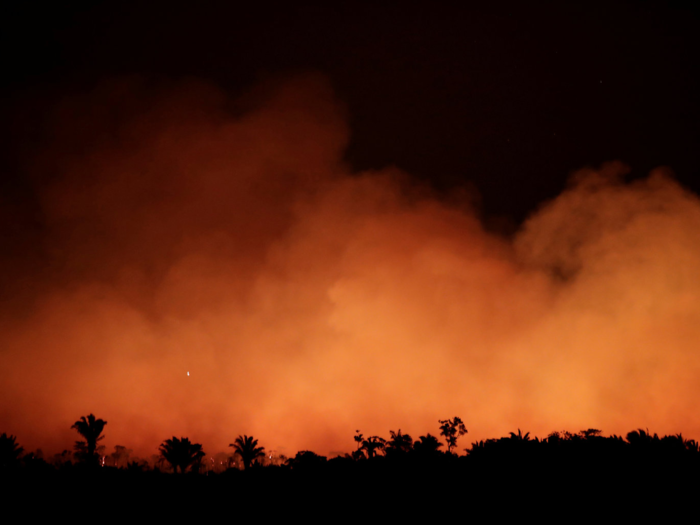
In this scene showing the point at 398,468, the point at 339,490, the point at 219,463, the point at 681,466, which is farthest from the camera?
the point at 219,463

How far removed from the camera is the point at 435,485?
2138cm

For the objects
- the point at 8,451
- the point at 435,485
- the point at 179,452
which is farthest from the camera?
the point at 179,452

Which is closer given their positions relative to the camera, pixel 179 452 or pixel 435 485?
pixel 435 485

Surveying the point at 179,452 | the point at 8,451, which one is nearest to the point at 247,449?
the point at 179,452

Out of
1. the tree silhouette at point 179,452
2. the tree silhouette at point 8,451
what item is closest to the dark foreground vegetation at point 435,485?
the tree silhouette at point 8,451

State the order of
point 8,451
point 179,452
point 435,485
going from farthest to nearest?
point 179,452 → point 8,451 → point 435,485

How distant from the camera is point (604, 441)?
1017 inches

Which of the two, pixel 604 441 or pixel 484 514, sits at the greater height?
pixel 604 441

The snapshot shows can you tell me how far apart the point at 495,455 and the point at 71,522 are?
768 inches

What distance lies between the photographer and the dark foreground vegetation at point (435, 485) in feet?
60.7

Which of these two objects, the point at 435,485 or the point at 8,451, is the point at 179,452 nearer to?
the point at 8,451

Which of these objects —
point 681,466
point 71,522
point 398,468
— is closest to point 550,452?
point 681,466

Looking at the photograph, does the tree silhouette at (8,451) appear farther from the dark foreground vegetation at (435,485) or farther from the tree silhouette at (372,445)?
the tree silhouette at (372,445)

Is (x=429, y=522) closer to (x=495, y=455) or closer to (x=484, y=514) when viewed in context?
(x=484, y=514)
